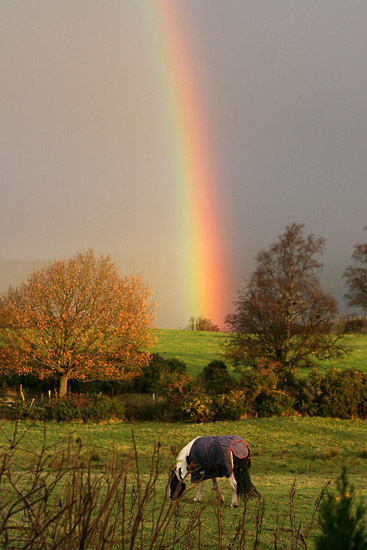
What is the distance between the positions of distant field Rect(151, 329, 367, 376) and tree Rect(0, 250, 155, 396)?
9146mm

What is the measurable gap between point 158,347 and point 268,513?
45.1 meters

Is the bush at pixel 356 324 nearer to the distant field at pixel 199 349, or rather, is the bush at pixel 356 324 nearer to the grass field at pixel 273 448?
the distant field at pixel 199 349

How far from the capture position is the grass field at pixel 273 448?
34.7 feet

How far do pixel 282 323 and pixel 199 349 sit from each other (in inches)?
870

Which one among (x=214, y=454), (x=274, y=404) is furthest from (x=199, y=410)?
(x=214, y=454)

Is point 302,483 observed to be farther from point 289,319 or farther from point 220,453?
point 289,319

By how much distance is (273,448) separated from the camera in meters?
19.3

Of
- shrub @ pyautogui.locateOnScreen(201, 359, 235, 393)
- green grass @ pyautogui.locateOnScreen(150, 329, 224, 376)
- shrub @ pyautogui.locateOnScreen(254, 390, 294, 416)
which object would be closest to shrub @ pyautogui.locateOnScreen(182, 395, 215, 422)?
shrub @ pyautogui.locateOnScreen(254, 390, 294, 416)

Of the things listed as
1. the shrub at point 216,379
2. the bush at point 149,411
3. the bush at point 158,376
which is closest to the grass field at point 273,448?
the bush at point 149,411

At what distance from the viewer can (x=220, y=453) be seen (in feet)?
29.5

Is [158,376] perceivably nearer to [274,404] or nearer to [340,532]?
[274,404]

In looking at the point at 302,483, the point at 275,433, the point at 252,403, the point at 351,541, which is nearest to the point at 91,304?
the point at 252,403

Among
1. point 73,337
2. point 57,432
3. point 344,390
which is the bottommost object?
point 57,432

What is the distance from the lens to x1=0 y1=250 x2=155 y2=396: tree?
29172 millimetres
